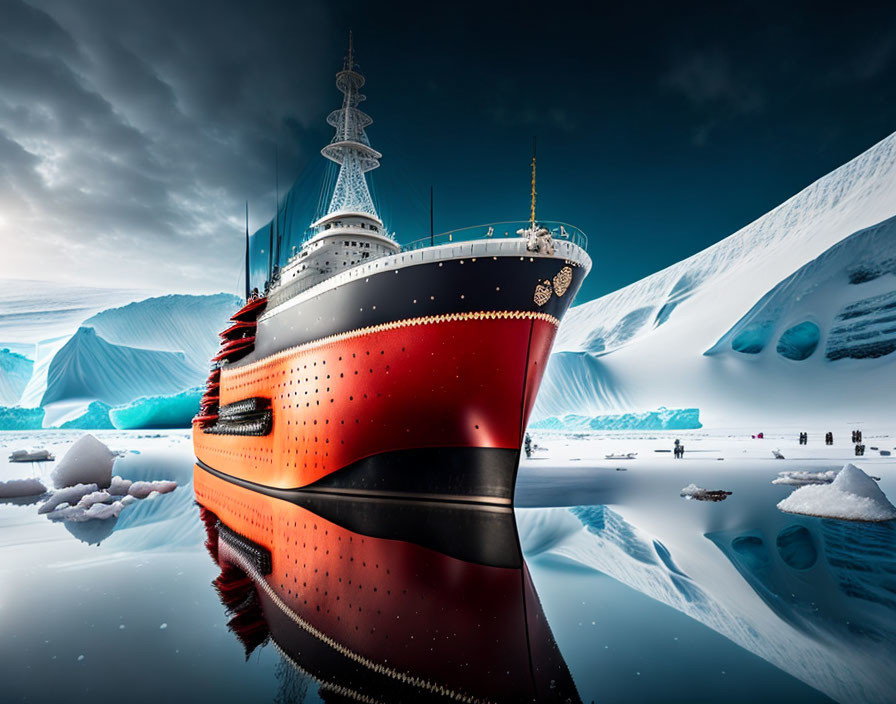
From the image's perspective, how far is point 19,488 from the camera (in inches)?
424

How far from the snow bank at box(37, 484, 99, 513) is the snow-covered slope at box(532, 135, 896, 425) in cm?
5543

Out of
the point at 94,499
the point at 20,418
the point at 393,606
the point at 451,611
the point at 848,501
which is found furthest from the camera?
the point at 20,418

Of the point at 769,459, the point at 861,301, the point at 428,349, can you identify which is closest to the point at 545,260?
the point at 428,349

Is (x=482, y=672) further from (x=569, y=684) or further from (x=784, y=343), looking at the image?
(x=784, y=343)

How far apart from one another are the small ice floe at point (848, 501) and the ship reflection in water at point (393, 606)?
5767mm

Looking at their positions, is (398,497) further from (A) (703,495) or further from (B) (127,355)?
(B) (127,355)

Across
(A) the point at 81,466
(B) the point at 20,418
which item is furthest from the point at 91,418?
(A) the point at 81,466

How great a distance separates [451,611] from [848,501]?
806cm

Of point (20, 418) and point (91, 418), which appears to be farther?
point (91, 418)

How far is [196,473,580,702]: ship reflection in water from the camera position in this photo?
3020 mm

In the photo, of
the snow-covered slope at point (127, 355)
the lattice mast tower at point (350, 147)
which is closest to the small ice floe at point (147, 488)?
the lattice mast tower at point (350, 147)

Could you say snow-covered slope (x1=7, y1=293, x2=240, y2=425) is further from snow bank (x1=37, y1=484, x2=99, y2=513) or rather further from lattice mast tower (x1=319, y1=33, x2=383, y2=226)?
lattice mast tower (x1=319, y1=33, x2=383, y2=226)

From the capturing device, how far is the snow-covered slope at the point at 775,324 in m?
44.2

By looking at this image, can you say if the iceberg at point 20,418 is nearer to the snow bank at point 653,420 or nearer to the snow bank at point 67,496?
the snow bank at point 67,496
